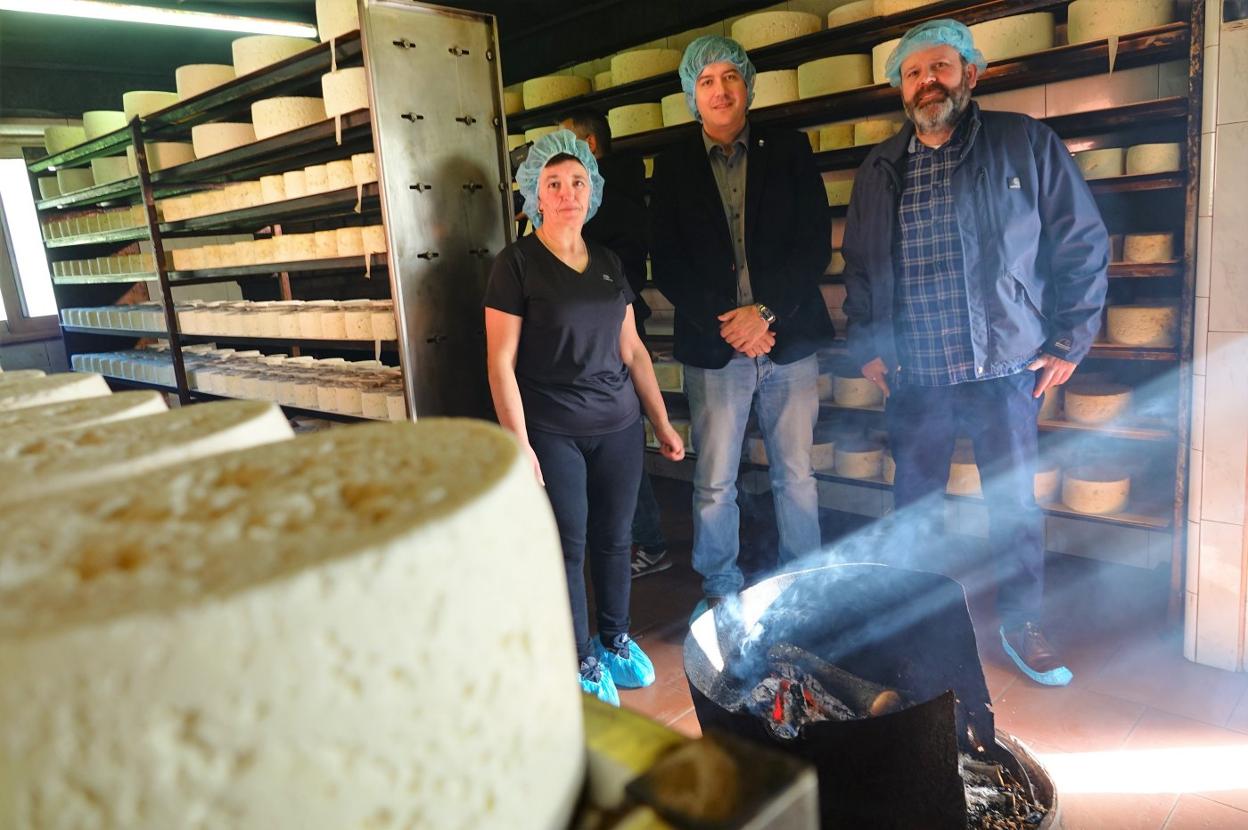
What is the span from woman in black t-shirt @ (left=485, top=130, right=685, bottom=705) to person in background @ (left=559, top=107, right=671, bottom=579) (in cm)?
47

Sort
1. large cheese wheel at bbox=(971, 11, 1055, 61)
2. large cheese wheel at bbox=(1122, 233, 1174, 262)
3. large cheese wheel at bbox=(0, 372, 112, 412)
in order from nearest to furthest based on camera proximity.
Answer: large cheese wheel at bbox=(0, 372, 112, 412) → large cheese wheel at bbox=(1122, 233, 1174, 262) → large cheese wheel at bbox=(971, 11, 1055, 61)

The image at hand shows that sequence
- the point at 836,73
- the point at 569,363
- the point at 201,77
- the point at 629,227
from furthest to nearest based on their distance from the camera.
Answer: the point at 201,77 < the point at 836,73 < the point at 629,227 < the point at 569,363

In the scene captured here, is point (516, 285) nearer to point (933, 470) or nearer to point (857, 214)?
point (857, 214)

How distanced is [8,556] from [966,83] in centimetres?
268

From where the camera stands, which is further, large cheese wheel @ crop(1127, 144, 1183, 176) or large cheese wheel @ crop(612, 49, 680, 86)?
large cheese wheel @ crop(612, 49, 680, 86)

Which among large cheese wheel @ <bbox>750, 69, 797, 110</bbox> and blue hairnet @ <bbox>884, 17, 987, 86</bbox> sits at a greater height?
large cheese wheel @ <bbox>750, 69, 797, 110</bbox>

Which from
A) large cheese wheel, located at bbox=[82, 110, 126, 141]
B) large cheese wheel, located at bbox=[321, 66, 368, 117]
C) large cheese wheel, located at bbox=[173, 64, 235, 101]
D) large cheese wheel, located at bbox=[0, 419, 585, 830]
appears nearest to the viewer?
large cheese wheel, located at bbox=[0, 419, 585, 830]

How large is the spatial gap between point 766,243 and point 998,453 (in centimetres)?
100

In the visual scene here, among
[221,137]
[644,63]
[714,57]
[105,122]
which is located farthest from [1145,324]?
[105,122]

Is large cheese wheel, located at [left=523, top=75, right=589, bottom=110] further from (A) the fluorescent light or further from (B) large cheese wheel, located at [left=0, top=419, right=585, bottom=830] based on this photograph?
(B) large cheese wheel, located at [left=0, top=419, right=585, bottom=830]

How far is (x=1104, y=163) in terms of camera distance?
2730 millimetres

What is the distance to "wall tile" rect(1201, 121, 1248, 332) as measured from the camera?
2.23 meters

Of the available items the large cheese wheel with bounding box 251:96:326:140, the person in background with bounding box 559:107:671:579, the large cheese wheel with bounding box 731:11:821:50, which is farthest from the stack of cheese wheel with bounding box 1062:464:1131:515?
the large cheese wheel with bounding box 251:96:326:140

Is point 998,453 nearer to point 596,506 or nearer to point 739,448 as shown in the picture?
point 739,448
